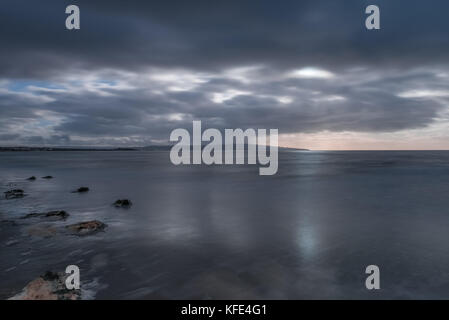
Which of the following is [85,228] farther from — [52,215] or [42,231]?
[52,215]

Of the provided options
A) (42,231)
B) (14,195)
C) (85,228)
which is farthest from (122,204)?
(14,195)

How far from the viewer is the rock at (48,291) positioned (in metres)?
7.59

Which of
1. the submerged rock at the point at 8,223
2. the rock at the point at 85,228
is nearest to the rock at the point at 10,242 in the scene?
the rock at the point at 85,228

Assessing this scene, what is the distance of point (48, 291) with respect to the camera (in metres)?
7.76

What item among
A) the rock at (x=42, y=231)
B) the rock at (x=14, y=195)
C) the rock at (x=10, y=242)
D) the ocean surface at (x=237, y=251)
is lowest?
the ocean surface at (x=237, y=251)

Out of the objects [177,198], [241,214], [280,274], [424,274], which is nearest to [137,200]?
[177,198]

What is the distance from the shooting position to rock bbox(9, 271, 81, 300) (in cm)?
759

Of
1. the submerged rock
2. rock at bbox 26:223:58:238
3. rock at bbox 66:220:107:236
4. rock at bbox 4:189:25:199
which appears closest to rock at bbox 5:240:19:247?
rock at bbox 26:223:58:238

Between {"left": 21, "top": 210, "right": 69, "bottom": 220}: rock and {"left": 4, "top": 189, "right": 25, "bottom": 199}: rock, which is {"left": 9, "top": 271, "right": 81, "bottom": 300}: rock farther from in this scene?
{"left": 4, "top": 189, "right": 25, "bottom": 199}: rock

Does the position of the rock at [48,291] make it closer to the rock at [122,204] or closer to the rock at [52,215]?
the rock at [52,215]

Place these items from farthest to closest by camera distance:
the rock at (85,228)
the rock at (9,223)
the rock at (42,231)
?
the rock at (9,223), the rock at (85,228), the rock at (42,231)

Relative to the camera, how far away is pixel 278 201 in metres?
26.0
